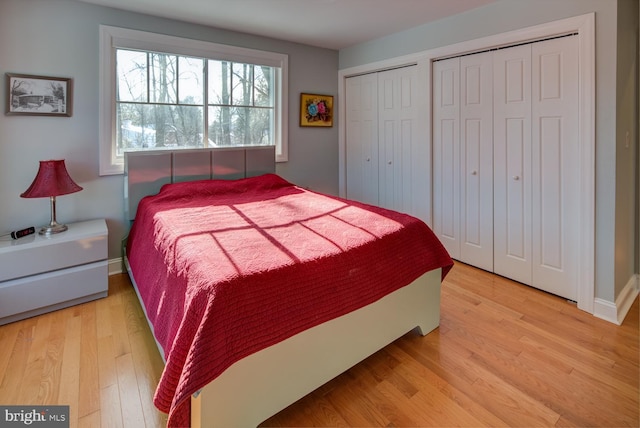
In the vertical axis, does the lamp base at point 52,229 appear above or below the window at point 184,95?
below

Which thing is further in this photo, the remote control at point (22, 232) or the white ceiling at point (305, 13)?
the white ceiling at point (305, 13)

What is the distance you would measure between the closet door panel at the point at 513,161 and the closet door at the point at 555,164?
0.20 feet

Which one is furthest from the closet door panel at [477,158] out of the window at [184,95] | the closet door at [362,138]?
the window at [184,95]

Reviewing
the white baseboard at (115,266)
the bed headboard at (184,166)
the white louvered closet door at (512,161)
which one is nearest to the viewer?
the white louvered closet door at (512,161)

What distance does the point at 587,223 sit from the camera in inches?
96.4

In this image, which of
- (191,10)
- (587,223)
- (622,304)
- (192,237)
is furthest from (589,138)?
(191,10)

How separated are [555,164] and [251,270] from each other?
2.41 metres

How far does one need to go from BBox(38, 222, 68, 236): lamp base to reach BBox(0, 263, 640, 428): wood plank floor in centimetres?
58

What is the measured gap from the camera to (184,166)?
327 cm

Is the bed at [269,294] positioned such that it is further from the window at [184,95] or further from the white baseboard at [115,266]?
the window at [184,95]

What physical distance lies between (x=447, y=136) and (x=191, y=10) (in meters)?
2.54

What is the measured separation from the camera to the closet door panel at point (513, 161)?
9.12 ft

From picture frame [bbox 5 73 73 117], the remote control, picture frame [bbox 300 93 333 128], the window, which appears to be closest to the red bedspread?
the remote control

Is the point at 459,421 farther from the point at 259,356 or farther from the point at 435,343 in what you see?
the point at 259,356
